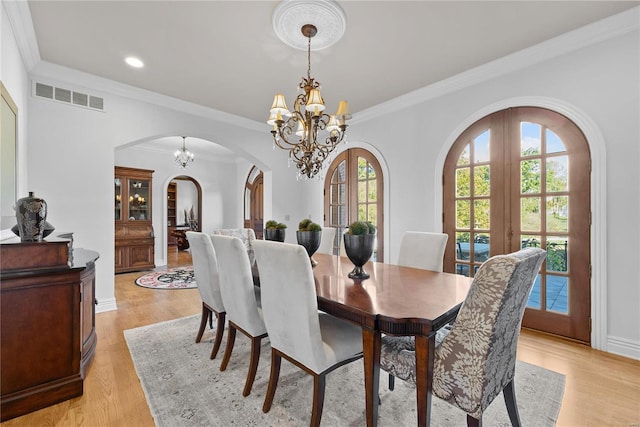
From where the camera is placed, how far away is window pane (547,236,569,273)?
260 centimetres

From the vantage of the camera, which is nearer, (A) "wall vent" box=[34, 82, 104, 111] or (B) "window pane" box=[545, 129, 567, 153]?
(B) "window pane" box=[545, 129, 567, 153]

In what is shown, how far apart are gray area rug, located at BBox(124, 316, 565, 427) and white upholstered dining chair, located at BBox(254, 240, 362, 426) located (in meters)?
0.19

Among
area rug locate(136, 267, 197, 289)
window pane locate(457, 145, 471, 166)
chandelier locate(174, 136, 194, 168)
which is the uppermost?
chandelier locate(174, 136, 194, 168)

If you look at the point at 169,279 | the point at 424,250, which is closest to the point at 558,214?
the point at 424,250

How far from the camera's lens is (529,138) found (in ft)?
9.07

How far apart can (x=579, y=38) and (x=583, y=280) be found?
2.05 m

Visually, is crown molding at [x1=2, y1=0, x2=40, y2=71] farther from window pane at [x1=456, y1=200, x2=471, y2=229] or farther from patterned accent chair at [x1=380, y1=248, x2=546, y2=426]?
window pane at [x1=456, y1=200, x2=471, y2=229]

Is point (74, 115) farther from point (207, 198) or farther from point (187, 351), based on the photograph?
point (207, 198)

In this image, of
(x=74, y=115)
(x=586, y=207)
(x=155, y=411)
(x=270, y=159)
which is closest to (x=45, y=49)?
(x=74, y=115)

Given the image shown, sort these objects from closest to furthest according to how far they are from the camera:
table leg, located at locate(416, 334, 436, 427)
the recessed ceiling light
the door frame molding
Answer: table leg, located at locate(416, 334, 436, 427)
the door frame molding
the recessed ceiling light

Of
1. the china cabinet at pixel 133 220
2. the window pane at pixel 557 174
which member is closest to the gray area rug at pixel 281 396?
the window pane at pixel 557 174

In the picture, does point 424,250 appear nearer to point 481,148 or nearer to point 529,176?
point 529,176

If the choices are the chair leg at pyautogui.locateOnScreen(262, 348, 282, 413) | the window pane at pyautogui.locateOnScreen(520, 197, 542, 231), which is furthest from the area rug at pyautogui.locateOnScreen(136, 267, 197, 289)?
the window pane at pyautogui.locateOnScreen(520, 197, 542, 231)

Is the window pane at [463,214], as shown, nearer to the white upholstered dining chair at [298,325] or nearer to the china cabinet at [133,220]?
the white upholstered dining chair at [298,325]
